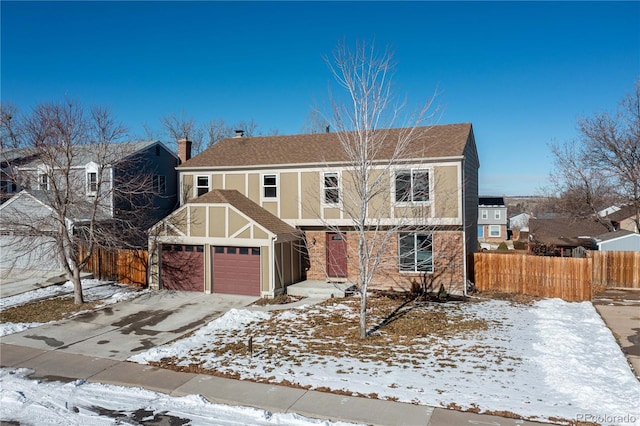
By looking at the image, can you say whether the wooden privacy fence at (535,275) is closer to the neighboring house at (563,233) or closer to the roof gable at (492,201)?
the neighboring house at (563,233)

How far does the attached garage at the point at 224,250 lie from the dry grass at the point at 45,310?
11.1ft

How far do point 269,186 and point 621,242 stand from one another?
19.9 meters

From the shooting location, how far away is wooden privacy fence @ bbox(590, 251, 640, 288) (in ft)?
61.1

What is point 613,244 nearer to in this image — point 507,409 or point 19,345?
point 507,409

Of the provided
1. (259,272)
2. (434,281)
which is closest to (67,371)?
(259,272)

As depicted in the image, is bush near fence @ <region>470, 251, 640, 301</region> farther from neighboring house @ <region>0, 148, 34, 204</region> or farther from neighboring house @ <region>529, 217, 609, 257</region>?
neighboring house @ <region>0, 148, 34, 204</region>

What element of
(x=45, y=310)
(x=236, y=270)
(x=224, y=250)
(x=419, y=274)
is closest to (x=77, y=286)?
(x=45, y=310)

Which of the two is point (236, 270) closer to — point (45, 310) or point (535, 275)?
point (45, 310)

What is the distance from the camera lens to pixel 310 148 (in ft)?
66.0

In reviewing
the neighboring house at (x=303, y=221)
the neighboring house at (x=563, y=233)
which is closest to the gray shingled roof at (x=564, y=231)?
the neighboring house at (x=563, y=233)

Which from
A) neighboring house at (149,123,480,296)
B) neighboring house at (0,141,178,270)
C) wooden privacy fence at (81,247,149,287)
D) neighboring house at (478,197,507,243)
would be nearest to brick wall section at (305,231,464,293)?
neighboring house at (149,123,480,296)

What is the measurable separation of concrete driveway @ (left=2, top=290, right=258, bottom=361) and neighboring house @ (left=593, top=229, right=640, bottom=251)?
20.8 m

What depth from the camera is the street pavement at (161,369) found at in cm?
747

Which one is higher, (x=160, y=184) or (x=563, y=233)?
(x=160, y=184)
